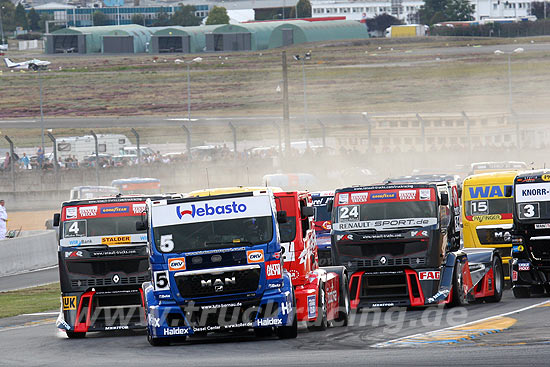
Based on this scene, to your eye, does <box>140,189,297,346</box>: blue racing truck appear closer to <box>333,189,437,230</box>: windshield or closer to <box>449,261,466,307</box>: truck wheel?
<box>333,189,437,230</box>: windshield

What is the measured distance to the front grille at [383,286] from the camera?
19891 millimetres

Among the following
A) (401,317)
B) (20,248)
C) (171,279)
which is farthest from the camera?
(20,248)

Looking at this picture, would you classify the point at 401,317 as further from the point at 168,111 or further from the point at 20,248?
the point at 168,111

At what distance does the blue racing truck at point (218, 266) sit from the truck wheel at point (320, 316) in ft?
4.60

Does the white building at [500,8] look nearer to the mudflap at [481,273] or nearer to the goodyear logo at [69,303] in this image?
the mudflap at [481,273]

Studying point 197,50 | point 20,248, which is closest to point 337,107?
point 197,50

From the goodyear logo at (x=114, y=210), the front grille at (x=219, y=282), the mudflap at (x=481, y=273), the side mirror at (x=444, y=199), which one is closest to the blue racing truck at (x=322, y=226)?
the mudflap at (x=481, y=273)

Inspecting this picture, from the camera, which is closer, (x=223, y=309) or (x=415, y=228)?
(x=223, y=309)

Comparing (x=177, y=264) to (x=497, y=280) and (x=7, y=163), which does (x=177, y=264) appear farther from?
(x=7, y=163)

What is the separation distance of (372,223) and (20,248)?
667 inches

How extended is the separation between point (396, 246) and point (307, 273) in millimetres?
2727

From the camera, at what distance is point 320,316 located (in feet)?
57.0

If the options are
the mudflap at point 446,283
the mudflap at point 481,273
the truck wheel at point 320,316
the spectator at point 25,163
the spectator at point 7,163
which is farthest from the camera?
the spectator at point 25,163

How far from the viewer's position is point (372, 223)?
20.0 meters
